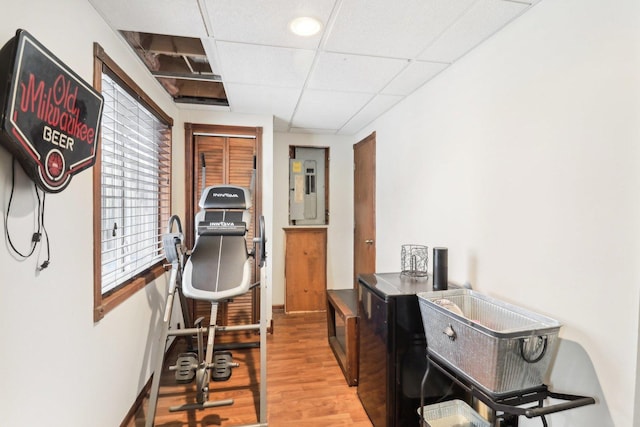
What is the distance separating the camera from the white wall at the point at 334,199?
418cm

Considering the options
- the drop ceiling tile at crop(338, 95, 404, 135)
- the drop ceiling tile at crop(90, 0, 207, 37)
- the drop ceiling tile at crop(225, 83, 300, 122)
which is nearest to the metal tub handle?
the drop ceiling tile at crop(90, 0, 207, 37)

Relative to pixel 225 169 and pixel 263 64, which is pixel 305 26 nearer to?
pixel 263 64

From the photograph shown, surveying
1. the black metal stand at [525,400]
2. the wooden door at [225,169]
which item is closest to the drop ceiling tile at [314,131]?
the wooden door at [225,169]

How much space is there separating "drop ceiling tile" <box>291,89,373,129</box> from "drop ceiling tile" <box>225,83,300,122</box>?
106mm

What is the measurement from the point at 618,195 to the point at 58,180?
6.83 ft

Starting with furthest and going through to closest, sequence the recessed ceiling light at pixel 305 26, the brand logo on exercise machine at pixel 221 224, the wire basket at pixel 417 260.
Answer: the brand logo on exercise machine at pixel 221 224 < the wire basket at pixel 417 260 < the recessed ceiling light at pixel 305 26

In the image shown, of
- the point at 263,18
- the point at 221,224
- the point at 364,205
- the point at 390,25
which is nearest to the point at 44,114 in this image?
the point at 263,18

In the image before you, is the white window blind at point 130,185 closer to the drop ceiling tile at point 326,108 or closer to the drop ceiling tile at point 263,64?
the drop ceiling tile at point 263,64

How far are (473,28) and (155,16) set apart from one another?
168cm

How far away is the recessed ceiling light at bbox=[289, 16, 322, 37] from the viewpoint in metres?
1.61

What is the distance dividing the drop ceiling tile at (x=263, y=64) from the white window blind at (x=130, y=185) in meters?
0.68

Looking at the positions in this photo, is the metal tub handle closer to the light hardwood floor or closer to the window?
the light hardwood floor

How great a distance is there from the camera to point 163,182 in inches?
115

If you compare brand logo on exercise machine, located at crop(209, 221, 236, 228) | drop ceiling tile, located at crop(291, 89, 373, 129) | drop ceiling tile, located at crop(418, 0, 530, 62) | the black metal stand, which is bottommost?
the black metal stand
